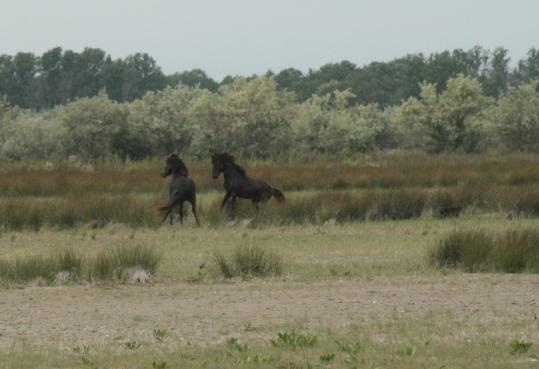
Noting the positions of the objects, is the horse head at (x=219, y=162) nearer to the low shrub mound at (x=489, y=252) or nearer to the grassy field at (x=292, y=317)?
the grassy field at (x=292, y=317)

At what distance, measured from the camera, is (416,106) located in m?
61.2

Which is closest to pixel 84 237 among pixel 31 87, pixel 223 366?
pixel 223 366

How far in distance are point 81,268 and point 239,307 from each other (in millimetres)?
3513

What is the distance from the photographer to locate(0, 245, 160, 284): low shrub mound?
13930 millimetres

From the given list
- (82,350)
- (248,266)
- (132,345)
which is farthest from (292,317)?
(248,266)

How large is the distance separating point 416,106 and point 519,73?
283 feet

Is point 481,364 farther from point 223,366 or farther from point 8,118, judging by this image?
point 8,118

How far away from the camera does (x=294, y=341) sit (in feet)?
30.3

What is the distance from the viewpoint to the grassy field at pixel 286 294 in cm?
898

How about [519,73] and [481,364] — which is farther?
[519,73]

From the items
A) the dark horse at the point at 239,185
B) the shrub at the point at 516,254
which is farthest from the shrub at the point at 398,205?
the shrub at the point at 516,254

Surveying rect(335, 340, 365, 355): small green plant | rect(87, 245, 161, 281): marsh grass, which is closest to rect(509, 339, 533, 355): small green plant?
rect(335, 340, 365, 355): small green plant

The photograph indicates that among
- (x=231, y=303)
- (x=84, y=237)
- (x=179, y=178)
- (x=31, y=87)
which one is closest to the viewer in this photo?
(x=231, y=303)

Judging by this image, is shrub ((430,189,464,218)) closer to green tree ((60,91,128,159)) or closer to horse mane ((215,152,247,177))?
horse mane ((215,152,247,177))
